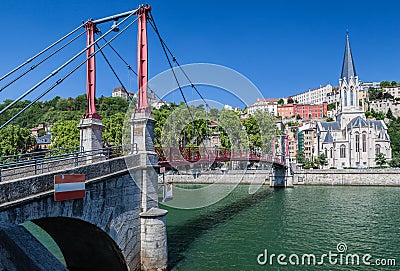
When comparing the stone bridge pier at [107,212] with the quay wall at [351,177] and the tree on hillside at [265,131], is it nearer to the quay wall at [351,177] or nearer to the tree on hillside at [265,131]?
the quay wall at [351,177]

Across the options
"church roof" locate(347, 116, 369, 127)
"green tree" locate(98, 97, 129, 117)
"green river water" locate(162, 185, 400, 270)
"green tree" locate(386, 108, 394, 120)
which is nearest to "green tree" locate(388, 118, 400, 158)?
"church roof" locate(347, 116, 369, 127)

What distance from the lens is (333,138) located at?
7300 centimetres

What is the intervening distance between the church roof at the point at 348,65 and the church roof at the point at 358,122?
10.1 m

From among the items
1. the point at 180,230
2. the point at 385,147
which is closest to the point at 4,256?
the point at 180,230

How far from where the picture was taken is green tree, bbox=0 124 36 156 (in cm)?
4244

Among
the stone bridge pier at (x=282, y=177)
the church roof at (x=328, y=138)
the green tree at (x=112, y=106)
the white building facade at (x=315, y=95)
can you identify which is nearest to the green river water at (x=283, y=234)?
the stone bridge pier at (x=282, y=177)

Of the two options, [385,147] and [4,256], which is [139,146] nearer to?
[4,256]

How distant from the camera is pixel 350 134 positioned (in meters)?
69.6

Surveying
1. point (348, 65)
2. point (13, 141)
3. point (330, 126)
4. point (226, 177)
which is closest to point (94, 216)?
point (13, 141)

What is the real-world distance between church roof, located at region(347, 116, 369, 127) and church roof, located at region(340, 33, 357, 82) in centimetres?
1006

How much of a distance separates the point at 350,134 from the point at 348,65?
1664 centimetres

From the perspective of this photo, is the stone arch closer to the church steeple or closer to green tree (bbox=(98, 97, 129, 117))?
green tree (bbox=(98, 97, 129, 117))

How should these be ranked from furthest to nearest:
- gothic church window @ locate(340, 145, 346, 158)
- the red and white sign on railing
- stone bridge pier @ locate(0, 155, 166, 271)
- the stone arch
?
gothic church window @ locate(340, 145, 346, 158) → the stone arch → the red and white sign on railing → stone bridge pier @ locate(0, 155, 166, 271)

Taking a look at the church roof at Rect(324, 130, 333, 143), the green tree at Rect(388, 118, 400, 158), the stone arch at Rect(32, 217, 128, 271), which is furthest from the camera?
the green tree at Rect(388, 118, 400, 158)
